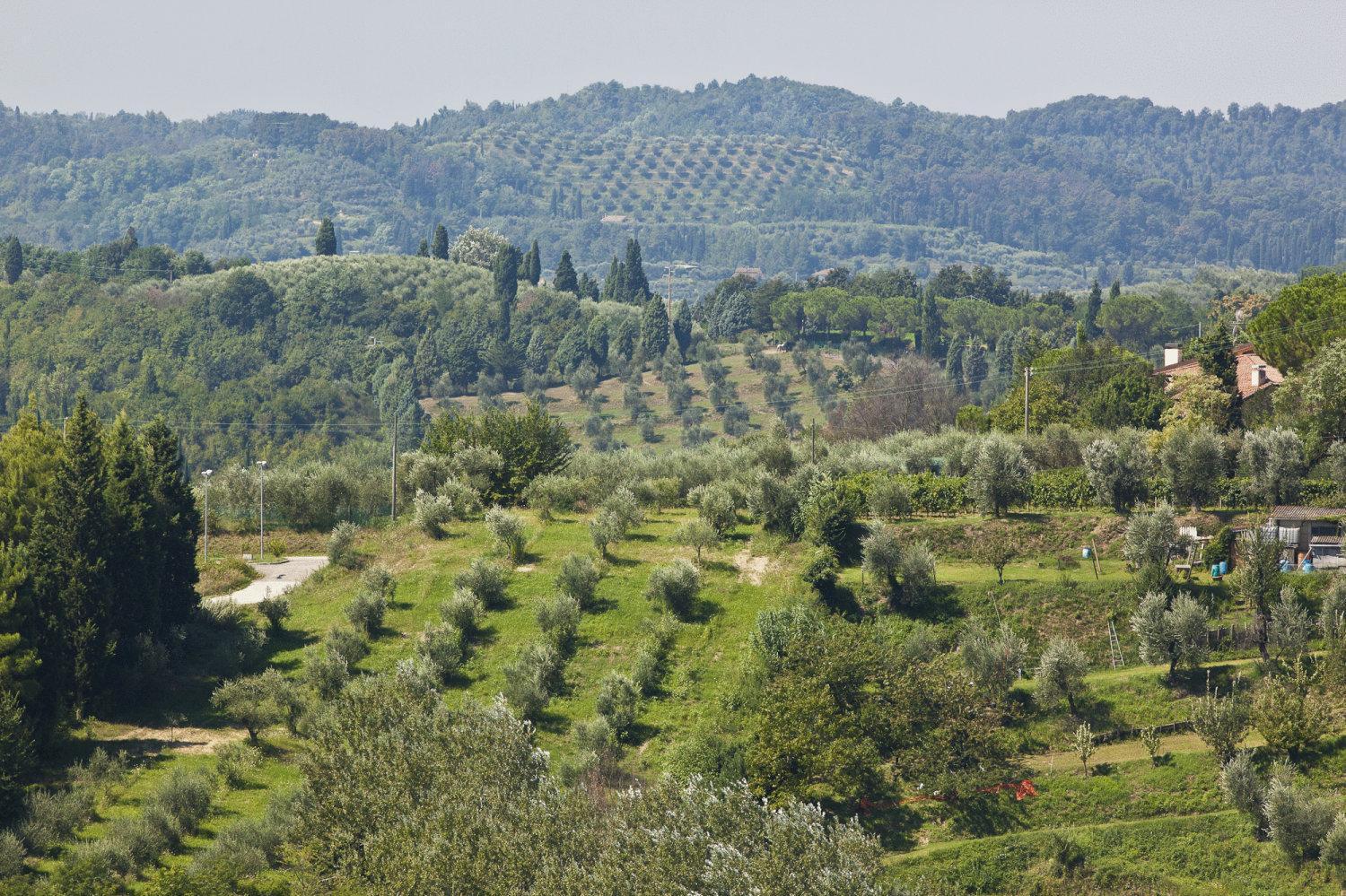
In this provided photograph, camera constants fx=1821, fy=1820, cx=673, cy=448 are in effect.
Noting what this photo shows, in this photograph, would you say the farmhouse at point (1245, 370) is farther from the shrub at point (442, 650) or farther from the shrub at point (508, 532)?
the shrub at point (442, 650)

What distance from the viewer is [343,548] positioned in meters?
75.1

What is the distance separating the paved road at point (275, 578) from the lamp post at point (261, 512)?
142cm

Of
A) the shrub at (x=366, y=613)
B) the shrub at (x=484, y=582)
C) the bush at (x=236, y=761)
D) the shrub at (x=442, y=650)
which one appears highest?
the shrub at (x=484, y=582)

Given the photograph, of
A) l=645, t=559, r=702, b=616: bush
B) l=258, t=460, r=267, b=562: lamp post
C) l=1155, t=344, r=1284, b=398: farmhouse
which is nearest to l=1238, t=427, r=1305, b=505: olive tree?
l=1155, t=344, r=1284, b=398: farmhouse

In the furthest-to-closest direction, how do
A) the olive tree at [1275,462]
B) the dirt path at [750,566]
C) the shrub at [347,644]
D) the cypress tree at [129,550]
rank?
the dirt path at [750,566]
the olive tree at [1275,462]
the shrub at [347,644]
the cypress tree at [129,550]

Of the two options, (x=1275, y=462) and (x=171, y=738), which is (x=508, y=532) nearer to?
(x=171, y=738)

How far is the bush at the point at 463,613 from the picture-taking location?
219 feet

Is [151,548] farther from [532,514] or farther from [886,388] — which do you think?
[886,388]

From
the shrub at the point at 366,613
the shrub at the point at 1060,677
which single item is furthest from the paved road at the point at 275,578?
the shrub at the point at 1060,677

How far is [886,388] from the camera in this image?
545 ft

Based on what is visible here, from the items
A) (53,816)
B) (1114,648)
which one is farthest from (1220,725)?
(53,816)

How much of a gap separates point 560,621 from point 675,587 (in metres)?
4.41

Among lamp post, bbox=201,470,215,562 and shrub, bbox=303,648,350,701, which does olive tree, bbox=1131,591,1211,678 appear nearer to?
shrub, bbox=303,648,350,701

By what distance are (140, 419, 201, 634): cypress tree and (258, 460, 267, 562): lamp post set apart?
9.98 metres
